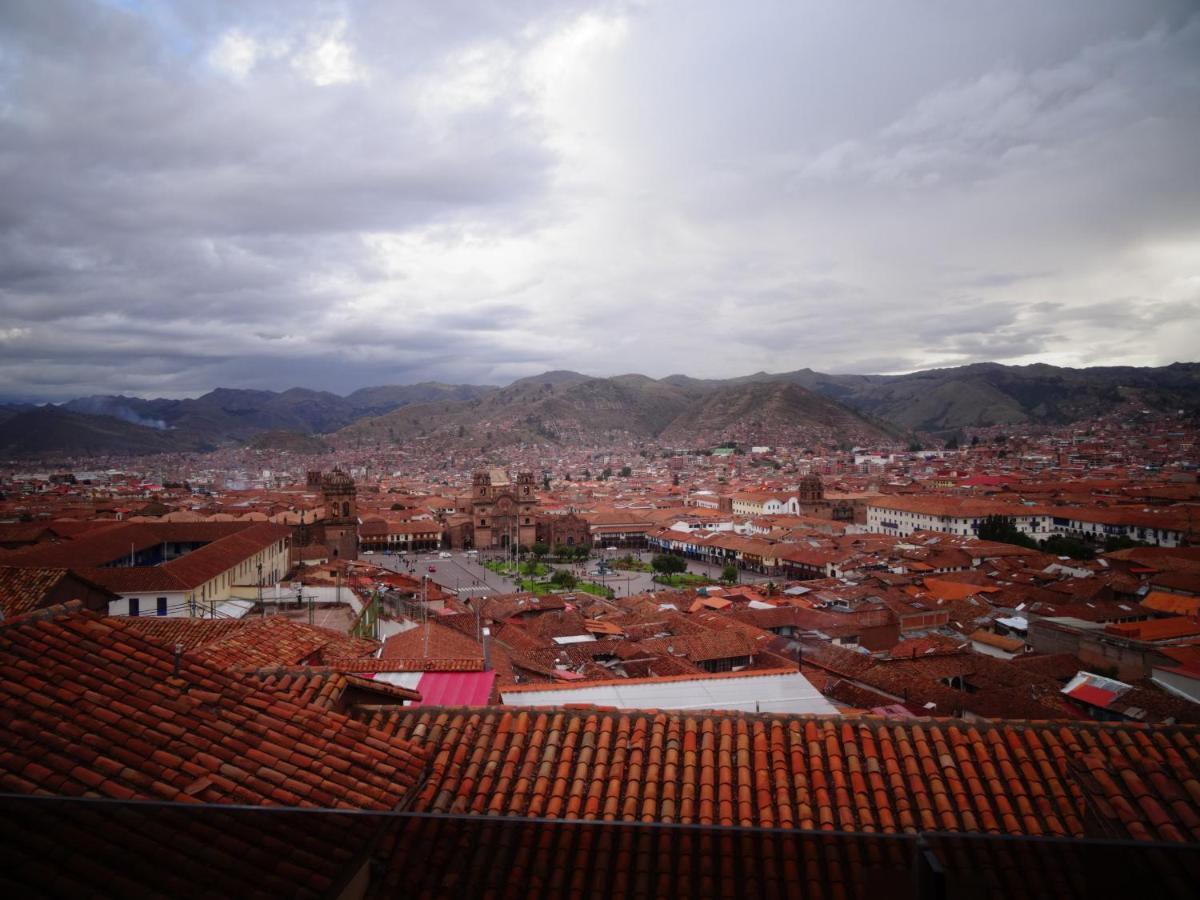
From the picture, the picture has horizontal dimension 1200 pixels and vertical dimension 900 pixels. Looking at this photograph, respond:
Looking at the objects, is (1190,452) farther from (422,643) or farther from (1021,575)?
(422,643)

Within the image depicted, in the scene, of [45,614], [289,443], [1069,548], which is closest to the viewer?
[45,614]

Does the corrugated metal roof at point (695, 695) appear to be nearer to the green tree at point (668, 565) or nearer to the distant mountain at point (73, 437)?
the green tree at point (668, 565)

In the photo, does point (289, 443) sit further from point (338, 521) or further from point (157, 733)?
point (157, 733)

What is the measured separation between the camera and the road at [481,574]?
35.2 meters

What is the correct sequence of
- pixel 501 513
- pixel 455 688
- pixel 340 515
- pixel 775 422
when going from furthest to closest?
1. pixel 775 422
2. pixel 501 513
3. pixel 340 515
4. pixel 455 688

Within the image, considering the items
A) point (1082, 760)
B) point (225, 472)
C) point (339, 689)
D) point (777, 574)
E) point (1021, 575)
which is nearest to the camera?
point (1082, 760)

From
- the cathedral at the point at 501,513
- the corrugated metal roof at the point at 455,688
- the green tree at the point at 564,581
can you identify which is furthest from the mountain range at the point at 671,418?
the corrugated metal roof at the point at 455,688

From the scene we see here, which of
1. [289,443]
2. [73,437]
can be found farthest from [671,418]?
[73,437]

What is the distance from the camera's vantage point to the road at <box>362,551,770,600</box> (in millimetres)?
35156

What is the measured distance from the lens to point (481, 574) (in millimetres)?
40188

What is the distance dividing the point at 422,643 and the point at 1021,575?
1046 inches

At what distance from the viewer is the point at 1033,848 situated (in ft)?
6.72

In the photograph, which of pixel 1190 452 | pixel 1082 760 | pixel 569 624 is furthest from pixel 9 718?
pixel 1190 452

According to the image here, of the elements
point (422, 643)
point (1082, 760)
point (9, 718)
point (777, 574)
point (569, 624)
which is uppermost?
point (9, 718)
